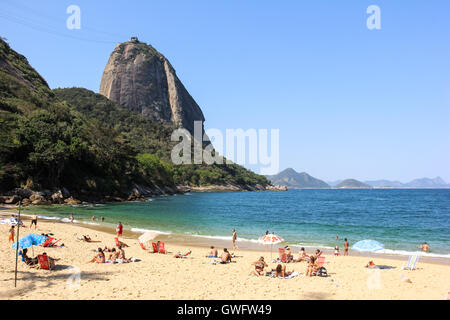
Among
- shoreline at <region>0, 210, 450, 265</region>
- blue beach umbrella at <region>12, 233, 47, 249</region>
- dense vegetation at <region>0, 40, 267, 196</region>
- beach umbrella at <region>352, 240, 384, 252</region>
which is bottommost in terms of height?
shoreline at <region>0, 210, 450, 265</region>

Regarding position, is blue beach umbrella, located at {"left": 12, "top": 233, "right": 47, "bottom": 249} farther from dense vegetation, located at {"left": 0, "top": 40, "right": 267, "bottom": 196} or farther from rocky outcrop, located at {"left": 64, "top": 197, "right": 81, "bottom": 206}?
rocky outcrop, located at {"left": 64, "top": 197, "right": 81, "bottom": 206}

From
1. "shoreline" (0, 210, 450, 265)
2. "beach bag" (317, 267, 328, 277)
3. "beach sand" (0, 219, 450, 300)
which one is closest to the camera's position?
"beach sand" (0, 219, 450, 300)

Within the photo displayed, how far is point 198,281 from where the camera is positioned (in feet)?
36.7

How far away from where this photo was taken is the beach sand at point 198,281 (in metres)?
9.38

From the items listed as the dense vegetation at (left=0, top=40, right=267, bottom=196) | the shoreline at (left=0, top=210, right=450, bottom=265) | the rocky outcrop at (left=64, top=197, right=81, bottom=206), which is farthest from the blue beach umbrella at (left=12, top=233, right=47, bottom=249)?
the rocky outcrop at (left=64, top=197, right=81, bottom=206)

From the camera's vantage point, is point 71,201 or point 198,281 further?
point 71,201

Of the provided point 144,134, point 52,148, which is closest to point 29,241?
point 52,148

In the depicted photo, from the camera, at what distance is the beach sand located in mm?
9383

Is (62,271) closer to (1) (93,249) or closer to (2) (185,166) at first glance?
(1) (93,249)

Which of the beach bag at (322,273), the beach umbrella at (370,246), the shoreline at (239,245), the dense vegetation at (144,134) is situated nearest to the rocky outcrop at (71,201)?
the shoreline at (239,245)

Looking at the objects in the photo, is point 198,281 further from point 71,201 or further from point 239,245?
point 71,201

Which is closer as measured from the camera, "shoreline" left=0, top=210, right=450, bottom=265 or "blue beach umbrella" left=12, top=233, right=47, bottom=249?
"blue beach umbrella" left=12, top=233, right=47, bottom=249

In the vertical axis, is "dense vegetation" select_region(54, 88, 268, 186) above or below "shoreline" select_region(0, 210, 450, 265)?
above

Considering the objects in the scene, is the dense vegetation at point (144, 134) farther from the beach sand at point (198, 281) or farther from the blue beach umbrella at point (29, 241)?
the blue beach umbrella at point (29, 241)
